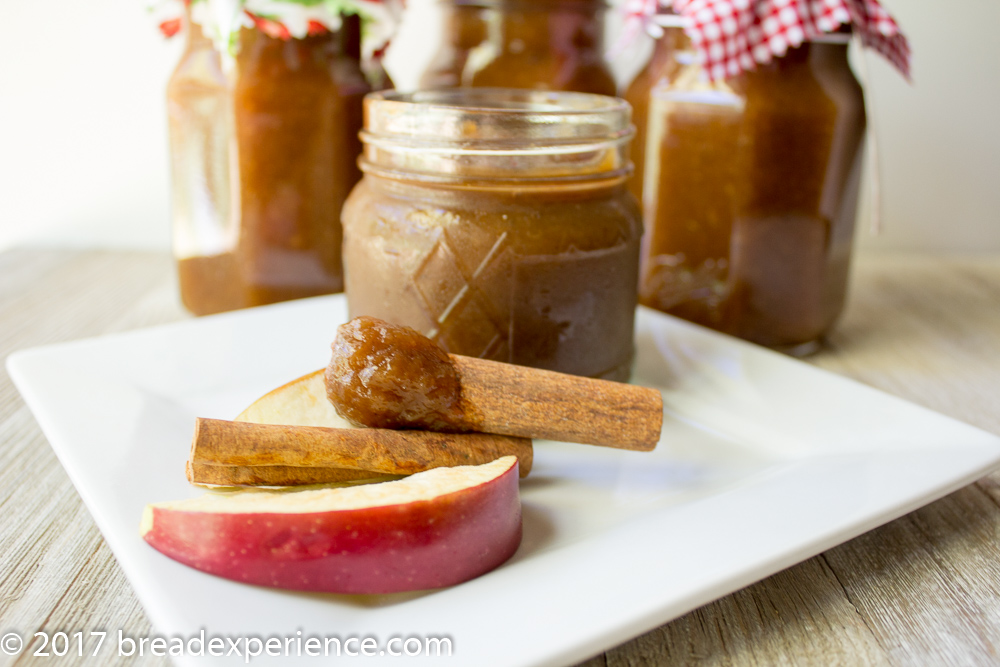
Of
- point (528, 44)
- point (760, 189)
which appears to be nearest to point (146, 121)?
point (528, 44)

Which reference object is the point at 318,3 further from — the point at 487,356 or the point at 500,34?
the point at 487,356

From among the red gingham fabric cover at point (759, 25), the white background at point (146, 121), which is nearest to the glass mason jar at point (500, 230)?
the red gingham fabric cover at point (759, 25)

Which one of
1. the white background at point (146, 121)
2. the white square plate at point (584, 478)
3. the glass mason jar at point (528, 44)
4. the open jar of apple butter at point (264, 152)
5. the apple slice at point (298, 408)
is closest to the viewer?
the white square plate at point (584, 478)

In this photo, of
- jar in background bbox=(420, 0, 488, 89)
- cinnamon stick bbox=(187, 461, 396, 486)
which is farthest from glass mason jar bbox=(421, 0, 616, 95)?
cinnamon stick bbox=(187, 461, 396, 486)

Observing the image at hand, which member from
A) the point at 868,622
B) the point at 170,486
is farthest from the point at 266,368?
the point at 868,622

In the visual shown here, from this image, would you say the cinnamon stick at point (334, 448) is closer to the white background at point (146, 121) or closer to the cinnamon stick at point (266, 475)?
the cinnamon stick at point (266, 475)

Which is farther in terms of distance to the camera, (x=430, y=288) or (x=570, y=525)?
(x=430, y=288)

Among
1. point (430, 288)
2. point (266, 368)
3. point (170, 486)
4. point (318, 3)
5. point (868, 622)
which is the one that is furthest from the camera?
point (318, 3)

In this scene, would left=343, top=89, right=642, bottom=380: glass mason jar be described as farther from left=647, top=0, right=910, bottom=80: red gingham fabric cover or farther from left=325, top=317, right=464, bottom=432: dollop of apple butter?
left=647, top=0, right=910, bottom=80: red gingham fabric cover
